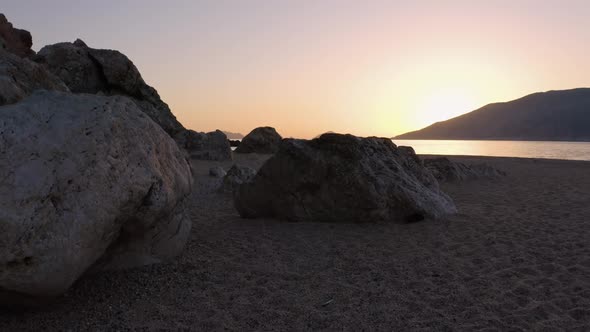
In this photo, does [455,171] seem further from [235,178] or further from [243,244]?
[243,244]

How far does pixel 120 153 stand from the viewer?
4.74 metres

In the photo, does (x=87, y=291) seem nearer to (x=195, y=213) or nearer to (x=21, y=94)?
(x=21, y=94)

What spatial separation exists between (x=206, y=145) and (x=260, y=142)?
22.9 feet

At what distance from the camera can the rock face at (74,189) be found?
3.77 metres

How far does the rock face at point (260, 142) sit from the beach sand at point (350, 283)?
85.6 ft

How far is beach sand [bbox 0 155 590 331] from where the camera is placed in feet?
14.1

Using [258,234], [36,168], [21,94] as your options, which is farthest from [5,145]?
[258,234]

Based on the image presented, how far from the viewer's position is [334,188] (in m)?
8.80

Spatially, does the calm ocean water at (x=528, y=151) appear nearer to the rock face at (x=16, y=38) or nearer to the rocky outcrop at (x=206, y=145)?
the rocky outcrop at (x=206, y=145)

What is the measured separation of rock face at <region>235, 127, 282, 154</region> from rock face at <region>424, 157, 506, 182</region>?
57.7ft

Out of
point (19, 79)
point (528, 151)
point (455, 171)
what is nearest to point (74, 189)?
point (19, 79)

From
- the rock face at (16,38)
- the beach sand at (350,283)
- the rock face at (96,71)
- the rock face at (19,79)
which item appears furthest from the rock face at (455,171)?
the rock face at (16,38)

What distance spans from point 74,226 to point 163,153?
6.07 feet

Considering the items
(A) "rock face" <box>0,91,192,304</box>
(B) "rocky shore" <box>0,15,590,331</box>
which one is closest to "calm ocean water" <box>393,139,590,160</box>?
(B) "rocky shore" <box>0,15,590,331</box>
